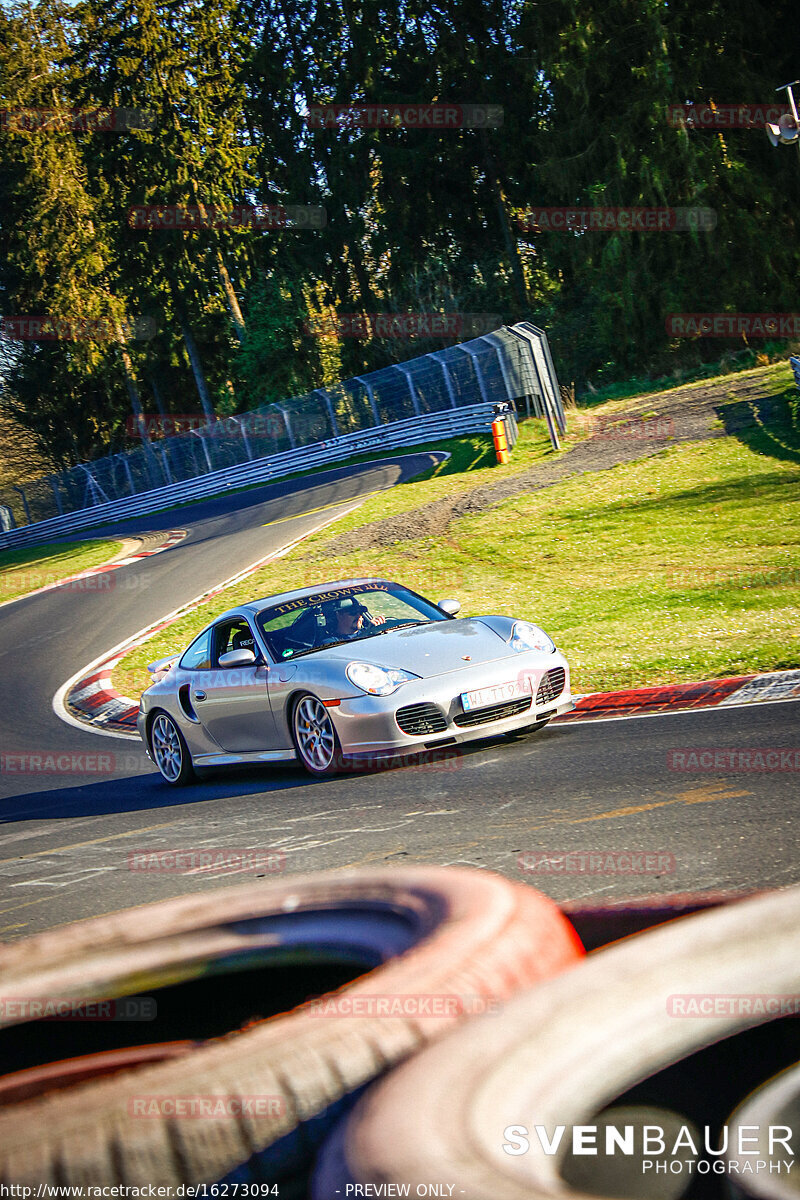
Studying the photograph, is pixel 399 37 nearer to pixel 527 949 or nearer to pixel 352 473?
pixel 352 473

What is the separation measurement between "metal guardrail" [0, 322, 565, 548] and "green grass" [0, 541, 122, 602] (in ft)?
22.8

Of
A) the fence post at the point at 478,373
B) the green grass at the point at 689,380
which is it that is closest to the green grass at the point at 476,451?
→ the fence post at the point at 478,373

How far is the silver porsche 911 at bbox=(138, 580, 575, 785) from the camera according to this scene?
25.8 ft

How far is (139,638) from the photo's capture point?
18.1m

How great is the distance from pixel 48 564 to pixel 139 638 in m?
14.7

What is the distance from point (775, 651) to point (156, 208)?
149 ft

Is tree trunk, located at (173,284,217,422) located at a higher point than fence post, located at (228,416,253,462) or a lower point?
higher

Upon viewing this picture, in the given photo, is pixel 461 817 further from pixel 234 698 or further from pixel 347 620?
pixel 234 698

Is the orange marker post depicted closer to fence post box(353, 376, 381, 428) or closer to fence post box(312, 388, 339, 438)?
fence post box(353, 376, 381, 428)

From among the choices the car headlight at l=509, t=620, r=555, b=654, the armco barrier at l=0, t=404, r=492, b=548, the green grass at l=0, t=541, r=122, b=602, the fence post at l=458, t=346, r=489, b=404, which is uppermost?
the fence post at l=458, t=346, r=489, b=404

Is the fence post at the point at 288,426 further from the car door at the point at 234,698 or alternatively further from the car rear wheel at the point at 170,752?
the car door at the point at 234,698

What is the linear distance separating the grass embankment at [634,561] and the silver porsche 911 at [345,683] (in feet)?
6.11

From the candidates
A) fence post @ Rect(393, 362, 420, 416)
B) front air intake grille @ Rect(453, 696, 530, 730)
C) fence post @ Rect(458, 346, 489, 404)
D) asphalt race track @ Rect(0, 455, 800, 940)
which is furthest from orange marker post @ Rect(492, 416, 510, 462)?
front air intake grille @ Rect(453, 696, 530, 730)

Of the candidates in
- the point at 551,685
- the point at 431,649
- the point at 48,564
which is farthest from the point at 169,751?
the point at 48,564
